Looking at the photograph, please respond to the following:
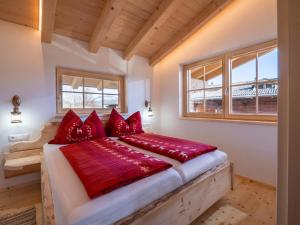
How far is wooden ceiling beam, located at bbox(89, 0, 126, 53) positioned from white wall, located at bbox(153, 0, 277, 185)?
1548 millimetres

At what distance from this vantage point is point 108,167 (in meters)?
1.21

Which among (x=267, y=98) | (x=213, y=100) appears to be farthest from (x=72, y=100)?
(x=267, y=98)

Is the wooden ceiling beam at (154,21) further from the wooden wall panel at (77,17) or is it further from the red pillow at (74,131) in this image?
the red pillow at (74,131)

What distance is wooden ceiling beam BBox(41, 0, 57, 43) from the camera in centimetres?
179

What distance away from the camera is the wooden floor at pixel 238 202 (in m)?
1.54

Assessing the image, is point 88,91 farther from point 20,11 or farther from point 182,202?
point 182,202

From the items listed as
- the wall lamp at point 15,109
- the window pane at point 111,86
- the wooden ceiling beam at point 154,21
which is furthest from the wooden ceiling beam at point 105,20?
the wall lamp at point 15,109

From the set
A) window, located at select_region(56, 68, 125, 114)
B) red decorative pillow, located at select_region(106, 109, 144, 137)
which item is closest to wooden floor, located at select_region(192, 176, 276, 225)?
red decorative pillow, located at select_region(106, 109, 144, 137)

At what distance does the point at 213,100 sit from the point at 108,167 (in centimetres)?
237

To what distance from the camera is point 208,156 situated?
1657 mm

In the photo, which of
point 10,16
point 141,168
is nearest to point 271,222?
point 141,168

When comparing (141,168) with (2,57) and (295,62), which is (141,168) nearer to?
(295,62)

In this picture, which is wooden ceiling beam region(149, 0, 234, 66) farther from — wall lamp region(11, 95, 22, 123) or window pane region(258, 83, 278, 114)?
wall lamp region(11, 95, 22, 123)

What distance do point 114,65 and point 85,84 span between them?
0.66 m
